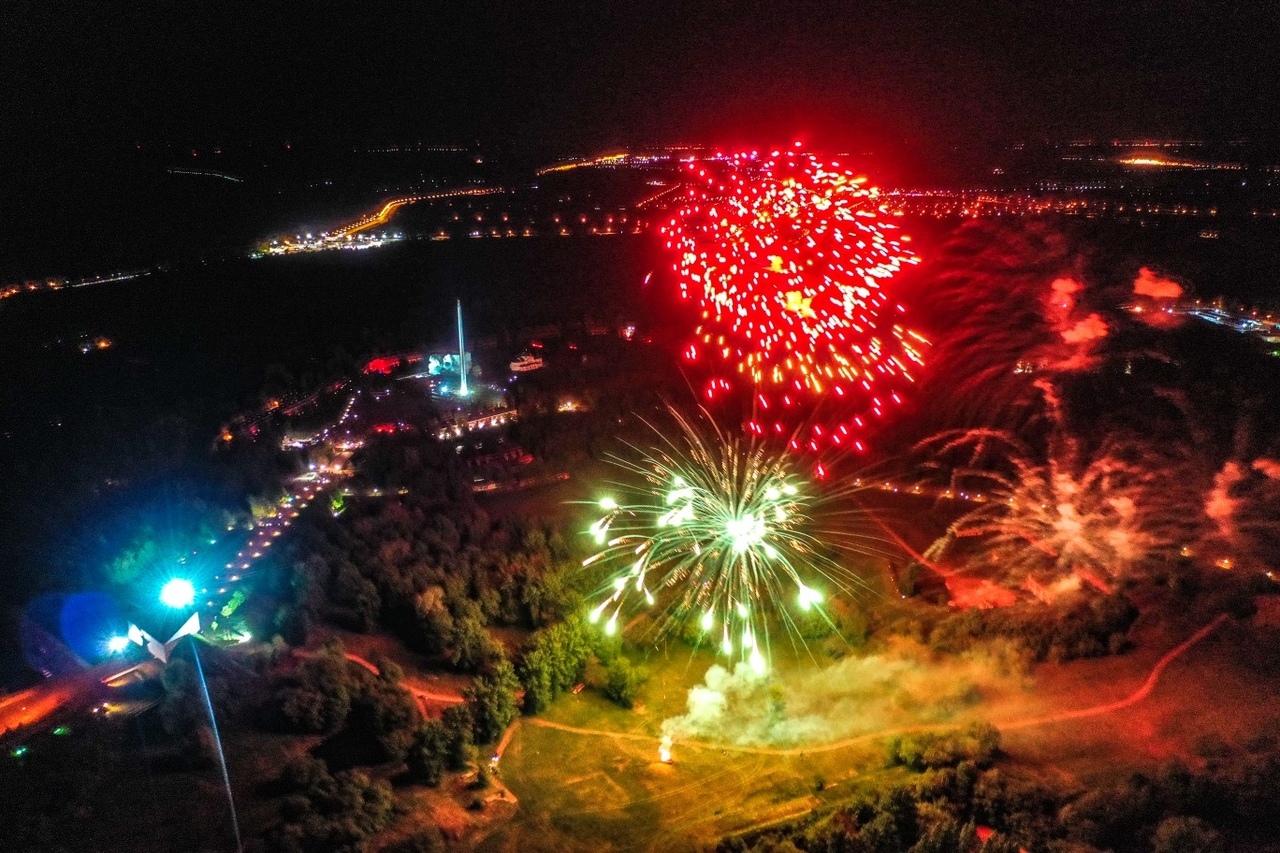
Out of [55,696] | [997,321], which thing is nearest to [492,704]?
[55,696]

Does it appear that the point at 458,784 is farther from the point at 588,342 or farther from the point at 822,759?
the point at 588,342

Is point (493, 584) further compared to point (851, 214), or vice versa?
point (851, 214)

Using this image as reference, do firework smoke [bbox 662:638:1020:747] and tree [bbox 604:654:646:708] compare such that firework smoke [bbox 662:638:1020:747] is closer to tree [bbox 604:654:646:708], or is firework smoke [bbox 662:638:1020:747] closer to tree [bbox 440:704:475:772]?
tree [bbox 604:654:646:708]

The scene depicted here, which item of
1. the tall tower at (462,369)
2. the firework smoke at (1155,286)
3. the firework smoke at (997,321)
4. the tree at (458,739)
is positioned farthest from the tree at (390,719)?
→ the firework smoke at (1155,286)

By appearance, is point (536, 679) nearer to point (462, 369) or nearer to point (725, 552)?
point (725, 552)

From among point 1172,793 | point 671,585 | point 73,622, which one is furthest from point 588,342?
point 1172,793
